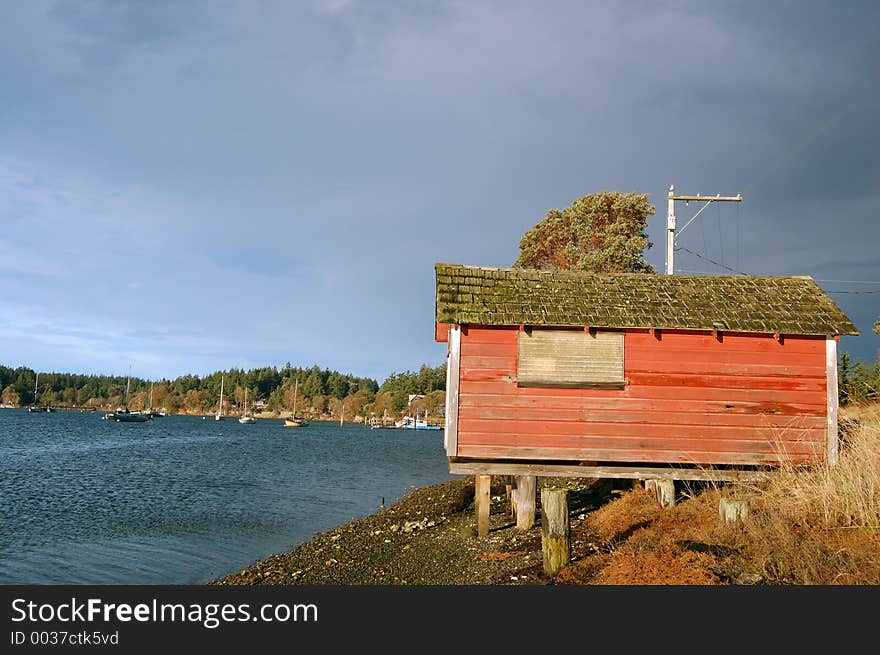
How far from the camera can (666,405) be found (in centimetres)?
1452

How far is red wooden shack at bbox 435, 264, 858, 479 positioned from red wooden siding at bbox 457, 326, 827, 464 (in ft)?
0.08

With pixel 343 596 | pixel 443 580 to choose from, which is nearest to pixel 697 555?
pixel 443 580

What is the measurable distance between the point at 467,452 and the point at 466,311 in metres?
3.21

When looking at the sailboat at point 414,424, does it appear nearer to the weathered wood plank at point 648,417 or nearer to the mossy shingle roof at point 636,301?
the mossy shingle roof at point 636,301

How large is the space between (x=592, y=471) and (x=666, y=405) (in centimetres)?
229

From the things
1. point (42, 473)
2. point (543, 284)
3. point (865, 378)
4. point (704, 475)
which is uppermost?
point (543, 284)

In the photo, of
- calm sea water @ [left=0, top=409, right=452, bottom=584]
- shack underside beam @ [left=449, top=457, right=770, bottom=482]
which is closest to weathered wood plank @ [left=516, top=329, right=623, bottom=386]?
shack underside beam @ [left=449, top=457, right=770, bottom=482]

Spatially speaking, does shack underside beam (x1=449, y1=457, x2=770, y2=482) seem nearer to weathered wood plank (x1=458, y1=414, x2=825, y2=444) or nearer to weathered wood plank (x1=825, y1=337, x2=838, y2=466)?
weathered wood plank (x1=458, y1=414, x2=825, y2=444)

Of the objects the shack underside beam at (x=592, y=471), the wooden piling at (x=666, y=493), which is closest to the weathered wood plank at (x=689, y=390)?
the shack underside beam at (x=592, y=471)

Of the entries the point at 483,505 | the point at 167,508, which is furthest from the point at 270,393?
the point at 483,505

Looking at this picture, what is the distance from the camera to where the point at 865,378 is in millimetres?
26469

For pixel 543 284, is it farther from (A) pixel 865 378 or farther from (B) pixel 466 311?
(A) pixel 865 378

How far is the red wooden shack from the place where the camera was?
47.0 ft

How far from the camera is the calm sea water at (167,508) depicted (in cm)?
1769
